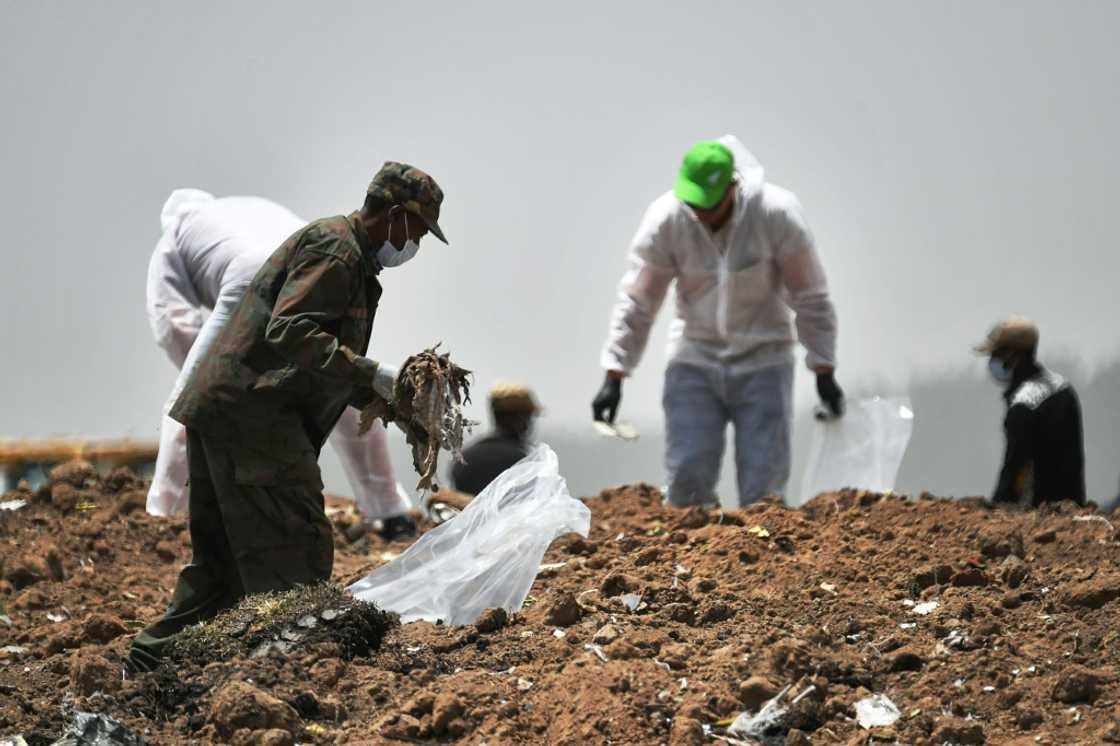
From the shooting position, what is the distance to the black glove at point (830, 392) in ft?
26.2

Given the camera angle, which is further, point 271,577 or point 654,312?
point 654,312

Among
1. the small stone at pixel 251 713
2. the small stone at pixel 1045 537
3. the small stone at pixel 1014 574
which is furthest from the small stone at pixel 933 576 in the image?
the small stone at pixel 251 713

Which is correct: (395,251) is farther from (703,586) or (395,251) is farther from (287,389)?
(703,586)

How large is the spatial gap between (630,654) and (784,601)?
2.39ft

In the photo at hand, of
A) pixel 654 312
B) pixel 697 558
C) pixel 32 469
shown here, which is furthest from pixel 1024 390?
pixel 32 469

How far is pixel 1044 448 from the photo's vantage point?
288 inches

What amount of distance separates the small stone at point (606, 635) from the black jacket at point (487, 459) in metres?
3.17

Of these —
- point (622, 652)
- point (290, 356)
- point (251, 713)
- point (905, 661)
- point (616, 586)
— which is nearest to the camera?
point (251, 713)

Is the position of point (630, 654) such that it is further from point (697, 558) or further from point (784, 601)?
point (697, 558)

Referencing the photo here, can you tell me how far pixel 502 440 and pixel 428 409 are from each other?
3.52m

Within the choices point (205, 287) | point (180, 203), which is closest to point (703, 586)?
point (205, 287)

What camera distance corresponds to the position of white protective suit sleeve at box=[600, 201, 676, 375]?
7.83 meters

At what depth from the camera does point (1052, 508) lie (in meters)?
6.66

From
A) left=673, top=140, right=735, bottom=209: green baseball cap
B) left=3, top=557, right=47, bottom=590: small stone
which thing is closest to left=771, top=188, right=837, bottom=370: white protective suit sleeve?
left=673, top=140, right=735, bottom=209: green baseball cap
